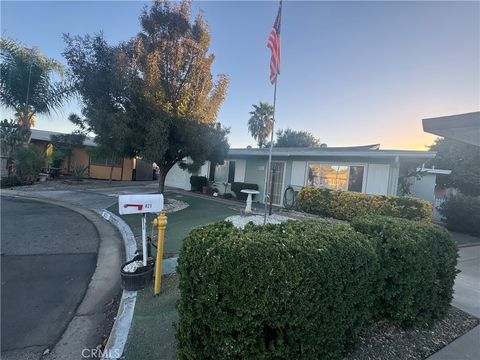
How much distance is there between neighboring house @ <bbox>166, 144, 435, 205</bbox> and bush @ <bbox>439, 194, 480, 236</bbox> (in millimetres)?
2383

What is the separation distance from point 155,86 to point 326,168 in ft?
26.1

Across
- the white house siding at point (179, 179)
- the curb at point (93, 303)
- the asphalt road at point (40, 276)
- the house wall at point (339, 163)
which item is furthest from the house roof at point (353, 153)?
the asphalt road at point (40, 276)

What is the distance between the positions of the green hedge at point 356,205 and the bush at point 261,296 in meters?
5.53

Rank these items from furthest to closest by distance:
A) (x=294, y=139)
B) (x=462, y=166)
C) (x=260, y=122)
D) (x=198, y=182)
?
Answer: 1. (x=294, y=139)
2. (x=260, y=122)
3. (x=462, y=166)
4. (x=198, y=182)

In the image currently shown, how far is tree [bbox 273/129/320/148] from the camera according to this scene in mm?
34656

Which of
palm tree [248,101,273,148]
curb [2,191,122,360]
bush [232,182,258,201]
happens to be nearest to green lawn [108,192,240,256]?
curb [2,191,122,360]

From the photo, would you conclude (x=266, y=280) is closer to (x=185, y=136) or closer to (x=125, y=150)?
(x=185, y=136)

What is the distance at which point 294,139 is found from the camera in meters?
34.9

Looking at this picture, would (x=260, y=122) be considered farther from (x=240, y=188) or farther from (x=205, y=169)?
(x=240, y=188)

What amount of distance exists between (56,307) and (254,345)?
3170 millimetres

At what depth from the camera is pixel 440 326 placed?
314cm

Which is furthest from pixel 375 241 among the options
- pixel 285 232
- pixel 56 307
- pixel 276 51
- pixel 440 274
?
pixel 276 51

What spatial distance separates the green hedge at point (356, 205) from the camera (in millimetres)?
8148

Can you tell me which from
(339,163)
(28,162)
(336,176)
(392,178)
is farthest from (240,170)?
(28,162)
